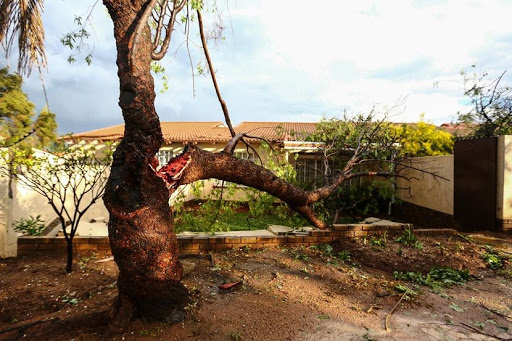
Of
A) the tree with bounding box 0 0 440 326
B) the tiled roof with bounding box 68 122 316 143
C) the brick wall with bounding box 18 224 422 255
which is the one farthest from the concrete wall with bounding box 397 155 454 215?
the tree with bounding box 0 0 440 326

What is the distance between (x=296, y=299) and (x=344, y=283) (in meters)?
0.84

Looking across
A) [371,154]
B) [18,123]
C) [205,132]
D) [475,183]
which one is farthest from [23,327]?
[205,132]

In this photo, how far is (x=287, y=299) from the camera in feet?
10.3

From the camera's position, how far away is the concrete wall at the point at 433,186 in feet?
28.2

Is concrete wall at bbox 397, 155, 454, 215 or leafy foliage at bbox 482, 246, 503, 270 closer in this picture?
leafy foliage at bbox 482, 246, 503, 270

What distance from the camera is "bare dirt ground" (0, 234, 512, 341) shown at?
98.9 inches

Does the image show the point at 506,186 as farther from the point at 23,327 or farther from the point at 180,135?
the point at 180,135

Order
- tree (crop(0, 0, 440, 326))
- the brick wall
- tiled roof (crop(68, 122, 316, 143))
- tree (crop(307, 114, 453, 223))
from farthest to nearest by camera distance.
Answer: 1. tiled roof (crop(68, 122, 316, 143))
2. tree (crop(307, 114, 453, 223))
3. the brick wall
4. tree (crop(0, 0, 440, 326))

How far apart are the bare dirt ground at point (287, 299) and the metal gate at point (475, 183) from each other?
10.1 ft

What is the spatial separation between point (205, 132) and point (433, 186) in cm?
971

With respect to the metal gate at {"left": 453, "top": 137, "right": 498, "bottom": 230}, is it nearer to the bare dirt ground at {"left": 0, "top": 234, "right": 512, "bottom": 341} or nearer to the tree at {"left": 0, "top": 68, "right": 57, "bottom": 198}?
the bare dirt ground at {"left": 0, "top": 234, "right": 512, "bottom": 341}

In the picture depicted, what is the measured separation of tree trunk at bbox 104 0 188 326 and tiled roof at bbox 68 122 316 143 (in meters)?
6.31

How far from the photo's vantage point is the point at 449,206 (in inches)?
336

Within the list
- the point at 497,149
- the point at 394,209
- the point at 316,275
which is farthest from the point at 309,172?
the point at 316,275
